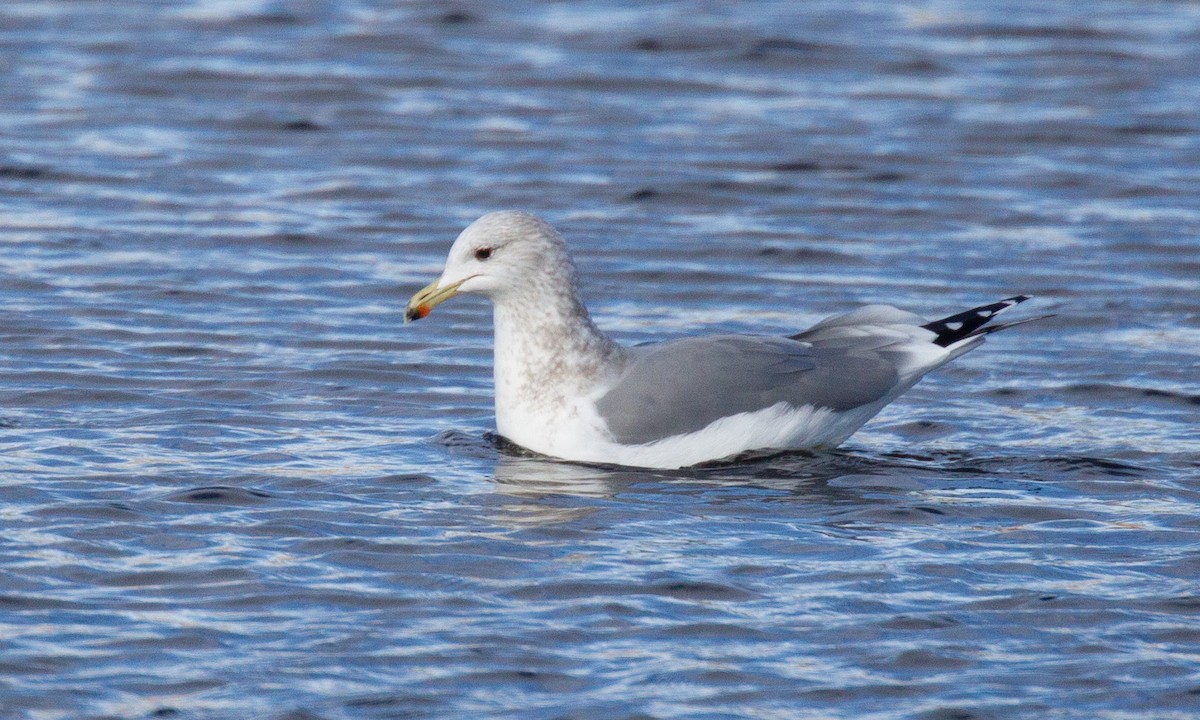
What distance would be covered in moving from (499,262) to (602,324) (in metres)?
2.95

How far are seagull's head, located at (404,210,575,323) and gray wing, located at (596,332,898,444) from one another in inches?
23.2

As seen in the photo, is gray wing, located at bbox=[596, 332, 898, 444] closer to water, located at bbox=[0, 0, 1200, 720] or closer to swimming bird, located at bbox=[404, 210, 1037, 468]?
swimming bird, located at bbox=[404, 210, 1037, 468]

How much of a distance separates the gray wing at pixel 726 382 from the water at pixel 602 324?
0.96 ft

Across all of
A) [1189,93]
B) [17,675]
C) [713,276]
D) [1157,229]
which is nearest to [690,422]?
[17,675]

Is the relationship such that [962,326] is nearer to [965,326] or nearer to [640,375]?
[965,326]

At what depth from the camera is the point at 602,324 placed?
39.4ft

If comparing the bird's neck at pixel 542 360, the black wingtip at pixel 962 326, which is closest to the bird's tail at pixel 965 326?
the black wingtip at pixel 962 326

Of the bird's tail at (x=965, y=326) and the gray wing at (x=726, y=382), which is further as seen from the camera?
the bird's tail at (x=965, y=326)

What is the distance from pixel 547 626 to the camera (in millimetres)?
6805

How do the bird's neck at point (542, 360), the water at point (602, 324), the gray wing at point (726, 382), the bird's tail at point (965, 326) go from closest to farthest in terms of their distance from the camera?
the water at point (602, 324) < the gray wing at point (726, 382) < the bird's neck at point (542, 360) < the bird's tail at point (965, 326)

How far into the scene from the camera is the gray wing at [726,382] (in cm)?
881

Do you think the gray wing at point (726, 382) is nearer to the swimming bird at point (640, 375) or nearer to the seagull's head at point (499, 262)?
the swimming bird at point (640, 375)

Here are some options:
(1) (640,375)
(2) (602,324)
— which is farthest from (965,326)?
(2) (602,324)

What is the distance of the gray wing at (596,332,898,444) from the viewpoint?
881 centimetres
